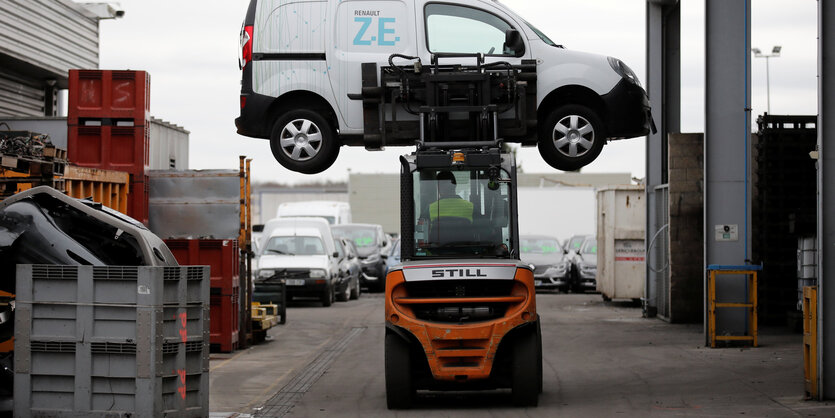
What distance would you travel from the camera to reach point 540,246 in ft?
104

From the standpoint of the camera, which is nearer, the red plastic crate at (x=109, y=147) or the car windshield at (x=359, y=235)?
the red plastic crate at (x=109, y=147)

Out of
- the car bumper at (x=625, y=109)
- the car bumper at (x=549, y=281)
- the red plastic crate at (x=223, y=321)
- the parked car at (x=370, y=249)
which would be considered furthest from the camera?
the parked car at (x=370, y=249)

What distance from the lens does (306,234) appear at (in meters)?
27.6

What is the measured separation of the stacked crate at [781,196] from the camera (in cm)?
2008

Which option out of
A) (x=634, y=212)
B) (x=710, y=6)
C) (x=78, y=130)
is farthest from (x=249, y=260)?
(x=634, y=212)

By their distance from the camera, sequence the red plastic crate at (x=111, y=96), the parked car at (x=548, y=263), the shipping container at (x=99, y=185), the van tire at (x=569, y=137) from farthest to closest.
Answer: the parked car at (x=548, y=263) → the red plastic crate at (x=111, y=96) → the shipping container at (x=99, y=185) → the van tire at (x=569, y=137)

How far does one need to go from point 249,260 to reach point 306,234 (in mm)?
9721

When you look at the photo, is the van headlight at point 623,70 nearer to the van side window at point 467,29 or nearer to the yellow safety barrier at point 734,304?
the van side window at point 467,29

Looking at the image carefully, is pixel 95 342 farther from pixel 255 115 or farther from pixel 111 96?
pixel 111 96

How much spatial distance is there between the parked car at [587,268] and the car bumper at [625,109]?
18582mm

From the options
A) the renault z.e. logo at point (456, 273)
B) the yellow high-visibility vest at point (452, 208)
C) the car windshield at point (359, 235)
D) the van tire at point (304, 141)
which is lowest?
the renault z.e. logo at point (456, 273)

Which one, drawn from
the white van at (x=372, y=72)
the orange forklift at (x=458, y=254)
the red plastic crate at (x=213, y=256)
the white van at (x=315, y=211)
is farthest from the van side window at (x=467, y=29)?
the white van at (x=315, y=211)

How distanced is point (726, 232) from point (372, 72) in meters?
7.90

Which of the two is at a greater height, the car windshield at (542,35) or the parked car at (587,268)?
the car windshield at (542,35)
